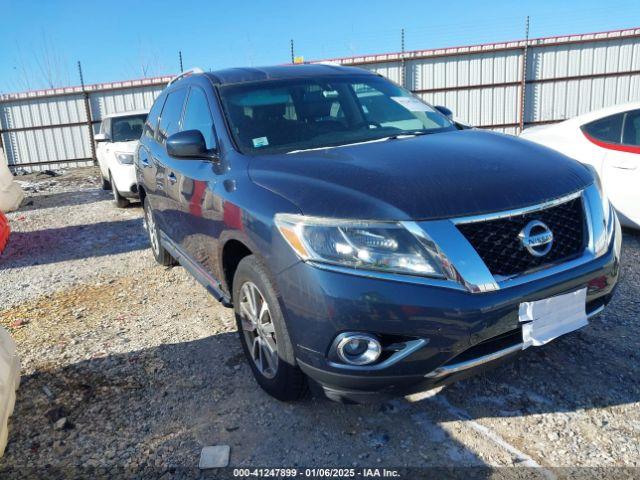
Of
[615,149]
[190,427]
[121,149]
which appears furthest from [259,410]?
[121,149]

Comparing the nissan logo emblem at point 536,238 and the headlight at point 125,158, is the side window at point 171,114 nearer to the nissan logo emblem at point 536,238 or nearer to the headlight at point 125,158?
the nissan logo emblem at point 536,238

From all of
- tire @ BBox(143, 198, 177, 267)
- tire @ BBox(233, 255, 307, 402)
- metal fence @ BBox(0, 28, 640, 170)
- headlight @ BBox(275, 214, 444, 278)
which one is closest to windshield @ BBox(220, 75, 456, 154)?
tire @ BBox(233, 255, 307, 402)

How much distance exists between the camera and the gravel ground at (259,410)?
2.34 m

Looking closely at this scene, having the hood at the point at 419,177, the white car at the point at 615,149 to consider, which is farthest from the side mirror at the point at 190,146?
the white car at the point at 615,149

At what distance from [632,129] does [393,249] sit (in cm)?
411

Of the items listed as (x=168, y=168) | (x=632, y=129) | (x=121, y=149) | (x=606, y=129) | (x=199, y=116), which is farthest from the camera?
(x=121, y=149)

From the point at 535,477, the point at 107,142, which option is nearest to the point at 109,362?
the point at 535,477

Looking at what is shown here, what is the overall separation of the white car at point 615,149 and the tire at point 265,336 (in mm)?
3870

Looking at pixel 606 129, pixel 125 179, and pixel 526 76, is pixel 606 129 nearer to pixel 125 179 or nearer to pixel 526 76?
pixel 125 179

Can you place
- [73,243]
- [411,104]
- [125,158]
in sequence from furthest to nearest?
[125,158]
[73,243]
[411,104]

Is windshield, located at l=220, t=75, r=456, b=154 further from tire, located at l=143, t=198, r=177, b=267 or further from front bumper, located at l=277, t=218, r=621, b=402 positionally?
tire, located at l=143, t=198, r=177, b=267

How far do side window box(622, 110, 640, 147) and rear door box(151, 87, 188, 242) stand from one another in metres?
4.05

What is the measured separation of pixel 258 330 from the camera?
2729mm

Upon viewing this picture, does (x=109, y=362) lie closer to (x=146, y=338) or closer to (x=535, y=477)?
(x=146, y=338)
